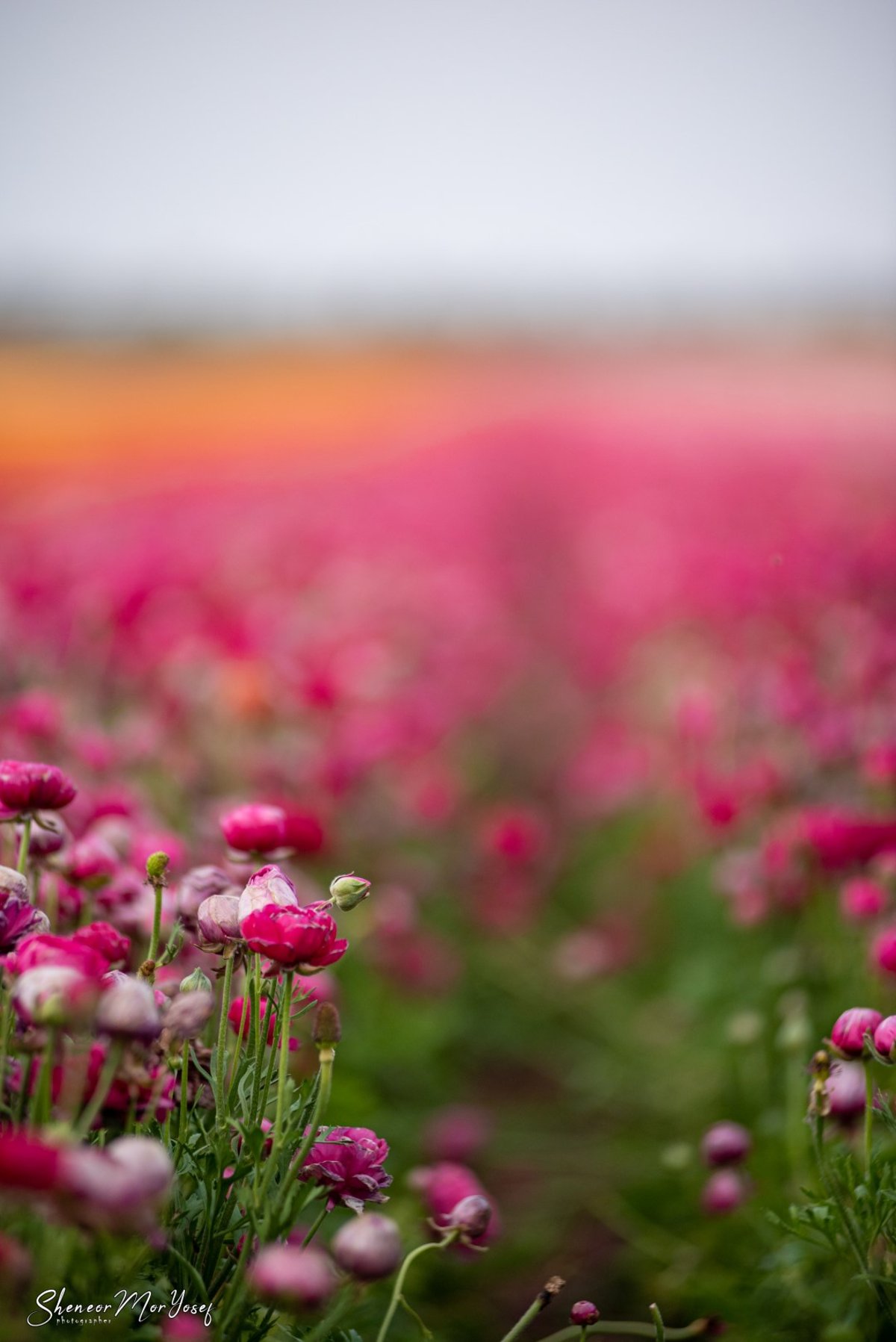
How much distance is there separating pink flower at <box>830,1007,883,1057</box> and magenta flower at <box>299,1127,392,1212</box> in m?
0.46

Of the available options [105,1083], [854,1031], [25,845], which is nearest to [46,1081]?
[105,1083]

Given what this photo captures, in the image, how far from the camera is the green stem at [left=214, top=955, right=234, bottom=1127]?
962 mm

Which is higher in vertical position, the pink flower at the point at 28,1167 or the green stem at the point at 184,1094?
the pink flower at the point at 28,1167

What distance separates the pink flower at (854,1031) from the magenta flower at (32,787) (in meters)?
0.80

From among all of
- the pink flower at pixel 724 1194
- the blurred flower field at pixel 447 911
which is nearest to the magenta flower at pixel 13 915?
the blurred flower field at pixel 447 911

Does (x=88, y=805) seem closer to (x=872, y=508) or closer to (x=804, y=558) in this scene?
(x=804, y=558)

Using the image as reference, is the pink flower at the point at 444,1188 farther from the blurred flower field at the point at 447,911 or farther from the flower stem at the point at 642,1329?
the flower stem at the point at 642,1329

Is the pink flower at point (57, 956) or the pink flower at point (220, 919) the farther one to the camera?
the pink flower at point (220, 919)

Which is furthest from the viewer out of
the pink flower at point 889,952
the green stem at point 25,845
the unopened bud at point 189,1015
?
the pink flower at point 889,952

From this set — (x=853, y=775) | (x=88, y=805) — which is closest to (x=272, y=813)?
(x=88, y=805)

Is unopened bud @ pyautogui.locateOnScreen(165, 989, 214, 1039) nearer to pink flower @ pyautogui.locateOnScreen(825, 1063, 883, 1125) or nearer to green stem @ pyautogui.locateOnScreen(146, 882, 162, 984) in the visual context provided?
green stem @ pyautogui.locateOnScreen(146, 882, 162, 984)

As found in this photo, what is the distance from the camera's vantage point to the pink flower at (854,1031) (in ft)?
3.42

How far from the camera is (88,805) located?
59.6 inches

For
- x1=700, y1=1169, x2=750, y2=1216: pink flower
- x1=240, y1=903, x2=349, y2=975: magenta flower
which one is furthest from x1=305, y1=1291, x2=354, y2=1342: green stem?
x1=700, y1=1169, x2=750, y2=1216: pink flower
